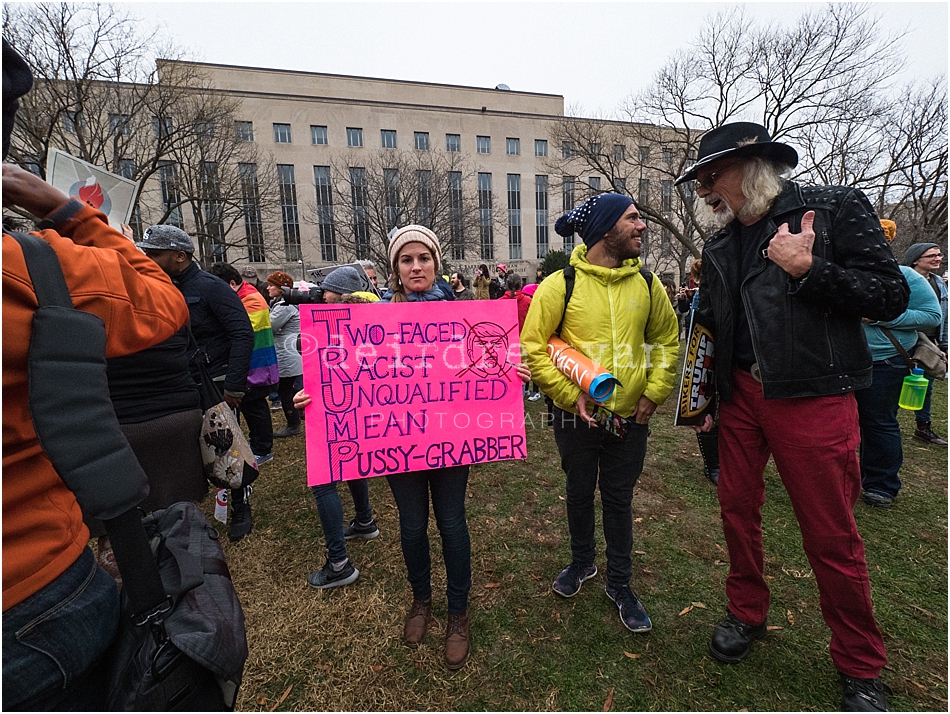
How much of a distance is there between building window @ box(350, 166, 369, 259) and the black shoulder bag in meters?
29.2

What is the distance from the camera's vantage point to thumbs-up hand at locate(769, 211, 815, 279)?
1805 mm

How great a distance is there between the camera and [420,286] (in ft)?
7.87

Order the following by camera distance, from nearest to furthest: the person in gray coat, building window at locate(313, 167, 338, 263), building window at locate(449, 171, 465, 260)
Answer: the person in gray coat
building window at locate(449, 171, 465, 260)
building window at locate(313, 167, 338, 263)

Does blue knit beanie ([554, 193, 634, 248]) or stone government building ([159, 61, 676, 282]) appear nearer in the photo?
blue knit beanie ([554, 193, 634, 248])

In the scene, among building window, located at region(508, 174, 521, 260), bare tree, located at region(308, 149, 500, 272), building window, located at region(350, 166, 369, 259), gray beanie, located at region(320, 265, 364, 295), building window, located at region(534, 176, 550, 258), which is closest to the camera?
gray beanie, located at region(320, 265, 364, 295)

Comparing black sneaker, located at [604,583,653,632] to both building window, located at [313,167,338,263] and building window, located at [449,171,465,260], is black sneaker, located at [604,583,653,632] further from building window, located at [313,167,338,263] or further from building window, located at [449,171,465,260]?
building window, located at [313,167,338,263]

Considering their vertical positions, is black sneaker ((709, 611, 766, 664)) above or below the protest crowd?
below

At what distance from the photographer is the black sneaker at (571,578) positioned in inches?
109

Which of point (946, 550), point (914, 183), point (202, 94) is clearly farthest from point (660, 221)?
point (202, 94)

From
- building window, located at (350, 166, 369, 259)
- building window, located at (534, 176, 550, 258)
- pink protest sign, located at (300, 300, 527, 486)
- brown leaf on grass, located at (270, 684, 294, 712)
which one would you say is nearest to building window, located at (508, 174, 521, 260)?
building window, located at (534, 176, 550, 258)

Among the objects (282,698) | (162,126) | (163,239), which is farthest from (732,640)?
(162,126)

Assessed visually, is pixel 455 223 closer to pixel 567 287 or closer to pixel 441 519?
pixel 567 287

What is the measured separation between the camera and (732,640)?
2273 millimetres

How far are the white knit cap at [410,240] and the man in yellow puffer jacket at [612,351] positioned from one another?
0.63 m
